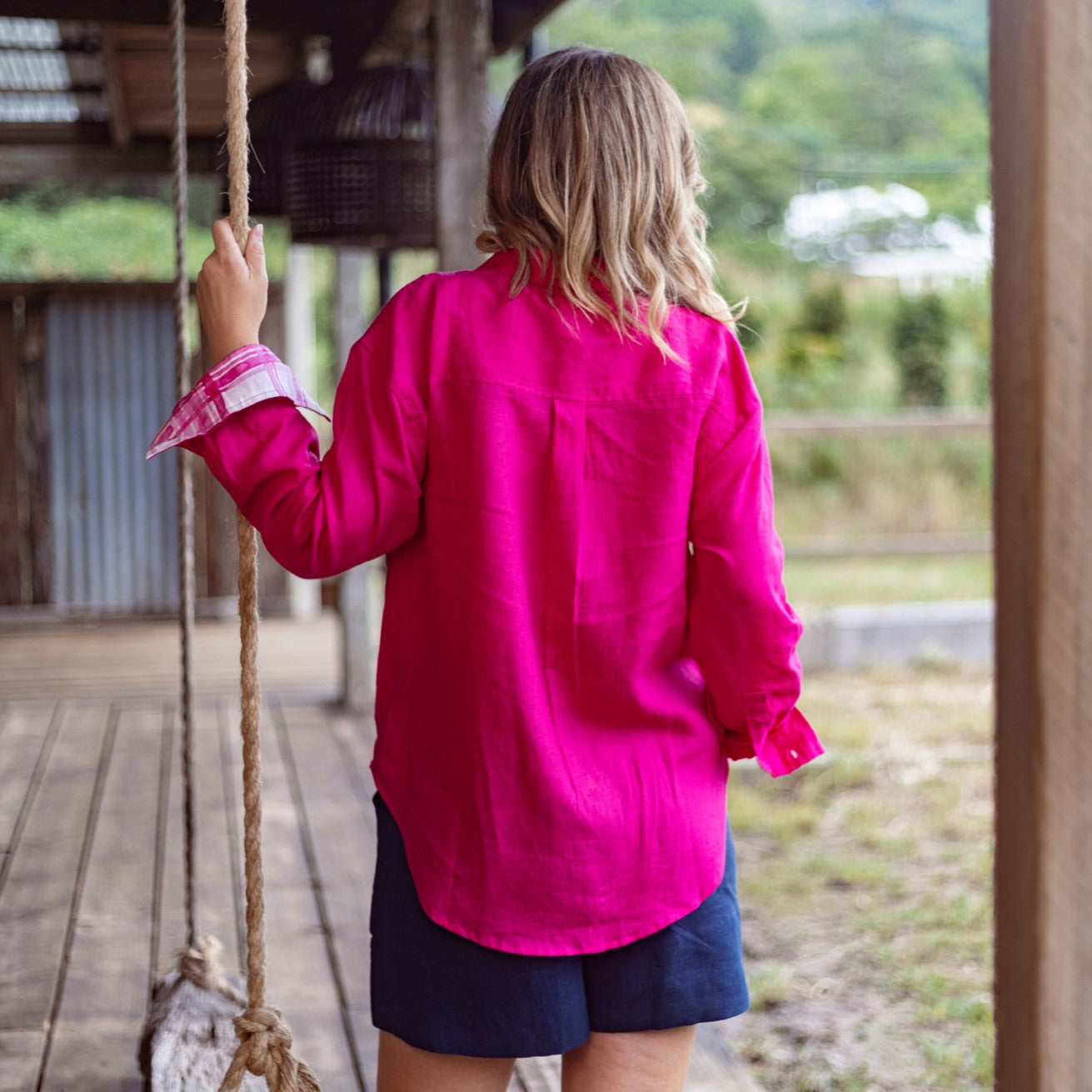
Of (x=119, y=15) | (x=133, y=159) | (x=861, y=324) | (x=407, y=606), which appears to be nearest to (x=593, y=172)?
(x=407, y=606)

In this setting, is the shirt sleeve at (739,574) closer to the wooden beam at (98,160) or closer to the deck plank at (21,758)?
the deck plank at (21,758)

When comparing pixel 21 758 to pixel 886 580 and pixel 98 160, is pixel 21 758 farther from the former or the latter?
pixel 886 580

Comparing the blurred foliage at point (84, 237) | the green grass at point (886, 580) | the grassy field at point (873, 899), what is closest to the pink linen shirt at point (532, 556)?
the grassy field at point (873, 899)

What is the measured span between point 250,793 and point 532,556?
0.42m

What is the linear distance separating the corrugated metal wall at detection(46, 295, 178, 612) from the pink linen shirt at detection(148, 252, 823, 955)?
16.0 ft

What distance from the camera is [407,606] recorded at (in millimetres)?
1270

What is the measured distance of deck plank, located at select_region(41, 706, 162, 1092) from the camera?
2211mm

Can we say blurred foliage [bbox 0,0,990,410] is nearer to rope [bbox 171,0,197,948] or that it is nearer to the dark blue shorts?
rope [bbox 171,0,197,948]

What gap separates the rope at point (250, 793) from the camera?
1.33 meters

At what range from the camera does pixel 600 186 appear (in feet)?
3.95

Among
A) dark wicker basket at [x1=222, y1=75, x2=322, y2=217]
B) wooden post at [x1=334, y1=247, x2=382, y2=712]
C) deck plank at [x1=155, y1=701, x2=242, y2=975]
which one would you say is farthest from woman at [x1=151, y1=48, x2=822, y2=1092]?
wooden post at [x1=334, y1=247, x2=382, y2=712]

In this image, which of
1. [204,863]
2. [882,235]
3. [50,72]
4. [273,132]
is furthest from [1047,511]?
[882,235]

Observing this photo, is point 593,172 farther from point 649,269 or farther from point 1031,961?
point 1031,961

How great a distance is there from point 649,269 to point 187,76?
13.0 feet
